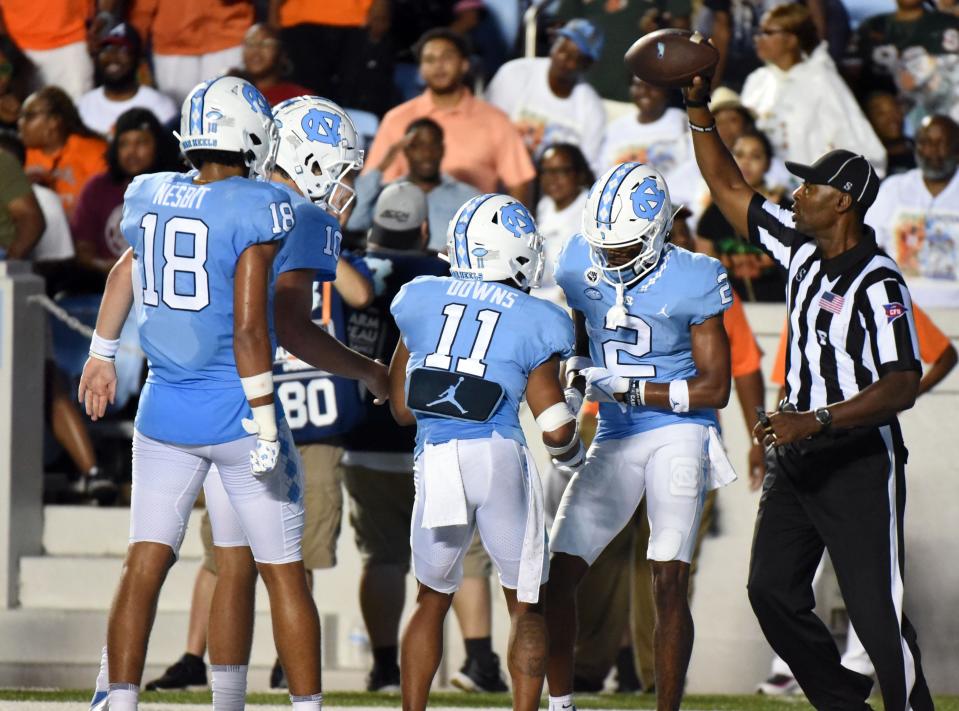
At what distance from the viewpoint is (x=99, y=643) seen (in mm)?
7641

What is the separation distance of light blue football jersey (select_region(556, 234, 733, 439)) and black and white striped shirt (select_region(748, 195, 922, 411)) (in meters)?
0.26

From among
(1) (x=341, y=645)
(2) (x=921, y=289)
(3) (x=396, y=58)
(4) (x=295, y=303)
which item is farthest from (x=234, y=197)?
(3) (x=396, y=58)

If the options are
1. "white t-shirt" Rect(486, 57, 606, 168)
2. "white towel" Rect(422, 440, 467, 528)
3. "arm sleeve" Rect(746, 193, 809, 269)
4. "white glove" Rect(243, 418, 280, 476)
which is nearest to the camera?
"white glove" Rect(243, 418, 280, 476)

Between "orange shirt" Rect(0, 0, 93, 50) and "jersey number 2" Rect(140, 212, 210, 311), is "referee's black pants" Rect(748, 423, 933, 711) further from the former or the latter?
"orange shirt" Rect(0, 0, 93, 50)

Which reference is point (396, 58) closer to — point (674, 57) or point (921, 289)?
point (921, 289)

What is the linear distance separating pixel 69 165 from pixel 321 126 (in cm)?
411

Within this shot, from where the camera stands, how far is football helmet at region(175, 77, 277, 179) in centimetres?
442

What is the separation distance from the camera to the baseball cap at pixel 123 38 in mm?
9148

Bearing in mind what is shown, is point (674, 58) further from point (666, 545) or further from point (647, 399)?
point (666, 545)

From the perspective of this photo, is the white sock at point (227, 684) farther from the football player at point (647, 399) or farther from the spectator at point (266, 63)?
the spectator at point (266, 63)

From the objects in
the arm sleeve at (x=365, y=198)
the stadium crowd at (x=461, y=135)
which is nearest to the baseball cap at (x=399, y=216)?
the stadium crowd at (x=461, y=135)

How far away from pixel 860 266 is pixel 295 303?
5.58 ft

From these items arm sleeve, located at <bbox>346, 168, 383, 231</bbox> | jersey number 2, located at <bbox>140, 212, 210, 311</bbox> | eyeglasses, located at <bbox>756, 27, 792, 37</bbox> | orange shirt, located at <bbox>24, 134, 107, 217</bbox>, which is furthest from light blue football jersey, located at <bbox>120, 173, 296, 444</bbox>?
eyeglasses, located at <bbox>756, 27, 792, 37</bbox>

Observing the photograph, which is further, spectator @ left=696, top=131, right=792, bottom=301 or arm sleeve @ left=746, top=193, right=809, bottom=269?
spectator @ left=696, top=131, right=792, bottom=301
